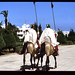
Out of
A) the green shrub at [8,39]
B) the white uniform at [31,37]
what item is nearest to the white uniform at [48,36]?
the white uniform at [31,37]

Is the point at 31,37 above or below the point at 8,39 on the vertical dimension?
above

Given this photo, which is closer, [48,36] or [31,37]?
[48,36]

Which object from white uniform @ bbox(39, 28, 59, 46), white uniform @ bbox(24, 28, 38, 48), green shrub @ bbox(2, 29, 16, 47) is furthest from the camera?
green shrub @ bbox(2, 29, 16, 47)

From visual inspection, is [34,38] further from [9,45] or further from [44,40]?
[9,45]

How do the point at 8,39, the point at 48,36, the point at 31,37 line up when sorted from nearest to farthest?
the point at 48,36 → the point at 31,37 → the point at 8,39

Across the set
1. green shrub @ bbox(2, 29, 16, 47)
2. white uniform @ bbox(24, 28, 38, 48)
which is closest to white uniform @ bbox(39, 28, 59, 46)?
white uniform @ bbox(24, 28, 38, 48)

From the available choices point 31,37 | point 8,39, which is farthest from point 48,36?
Answer: point 8,39

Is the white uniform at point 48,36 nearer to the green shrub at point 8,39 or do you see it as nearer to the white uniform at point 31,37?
the white uniform at point 31,37

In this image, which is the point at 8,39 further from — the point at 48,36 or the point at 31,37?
the point at 48,36

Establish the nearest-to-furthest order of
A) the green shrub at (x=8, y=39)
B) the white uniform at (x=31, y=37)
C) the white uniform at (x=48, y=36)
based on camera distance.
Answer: the white uniform at (x=48, y=36) < the white uniform at (x=31, y=37) < the green shrub at (x=8, y=39)

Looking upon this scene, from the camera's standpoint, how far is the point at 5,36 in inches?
596

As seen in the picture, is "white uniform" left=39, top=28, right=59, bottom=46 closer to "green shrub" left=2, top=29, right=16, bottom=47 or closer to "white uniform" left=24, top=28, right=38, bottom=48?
"white uniform" left=24, top=28, right=38, bottom=48

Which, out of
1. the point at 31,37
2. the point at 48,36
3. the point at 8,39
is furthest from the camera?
the point at 8,39

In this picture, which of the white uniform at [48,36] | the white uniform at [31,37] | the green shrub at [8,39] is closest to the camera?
the white uniform at [48,36]
